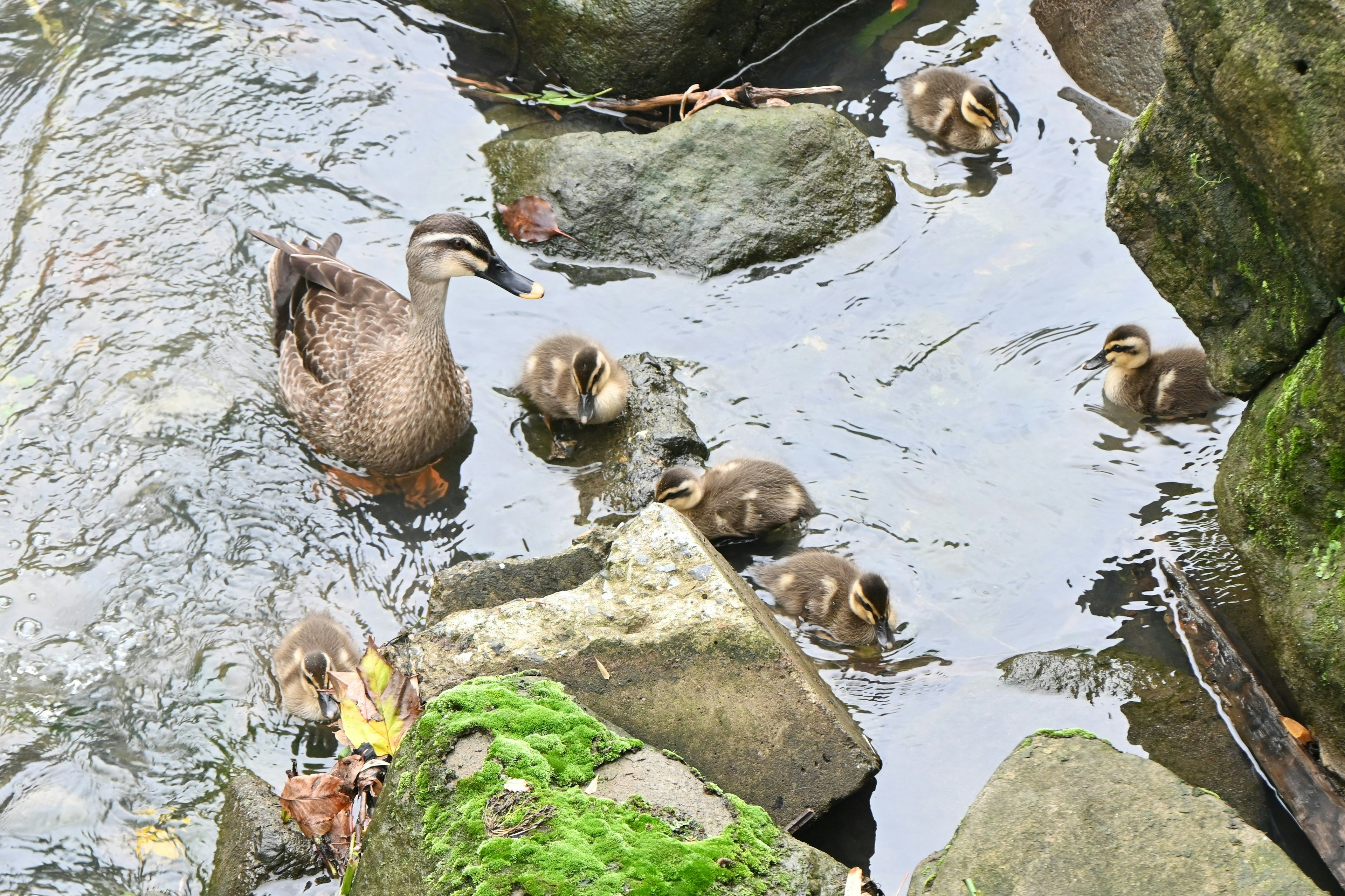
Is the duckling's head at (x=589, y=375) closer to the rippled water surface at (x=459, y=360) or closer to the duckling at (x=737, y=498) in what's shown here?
the rippled water surface at (x=459, y=360)

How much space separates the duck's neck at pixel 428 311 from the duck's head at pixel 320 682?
1804 mm

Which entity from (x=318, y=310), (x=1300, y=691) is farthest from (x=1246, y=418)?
(x=318, y=310)

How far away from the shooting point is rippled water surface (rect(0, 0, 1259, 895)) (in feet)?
14.6

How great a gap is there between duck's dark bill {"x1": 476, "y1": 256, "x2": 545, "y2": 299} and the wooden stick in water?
307 cm

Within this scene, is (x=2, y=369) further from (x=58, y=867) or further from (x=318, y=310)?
(x=58, y=867)

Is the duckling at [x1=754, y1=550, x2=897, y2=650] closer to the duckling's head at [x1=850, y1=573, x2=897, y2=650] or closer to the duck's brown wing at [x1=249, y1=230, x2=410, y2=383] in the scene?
the duckling's head at [x1=850, y1=573, x2=897, y2=650]

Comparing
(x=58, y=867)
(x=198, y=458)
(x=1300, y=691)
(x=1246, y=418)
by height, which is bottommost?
(x=58, y=867)

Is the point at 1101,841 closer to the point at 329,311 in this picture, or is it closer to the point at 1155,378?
the point at 1155,378

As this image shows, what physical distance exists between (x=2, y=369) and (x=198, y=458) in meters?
1.29

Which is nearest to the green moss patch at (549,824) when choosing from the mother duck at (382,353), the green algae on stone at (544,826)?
the green algae on stone at (544,826)

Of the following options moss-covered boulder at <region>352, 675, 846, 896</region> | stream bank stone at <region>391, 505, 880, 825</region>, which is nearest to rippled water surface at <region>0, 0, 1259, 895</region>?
stream bank stone at <region>391, 505, 880, 825</region>

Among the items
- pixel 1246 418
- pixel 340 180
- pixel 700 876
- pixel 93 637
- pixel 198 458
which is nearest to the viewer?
pixel 700 876

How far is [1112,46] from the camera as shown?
696cm

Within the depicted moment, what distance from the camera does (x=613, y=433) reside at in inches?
227
